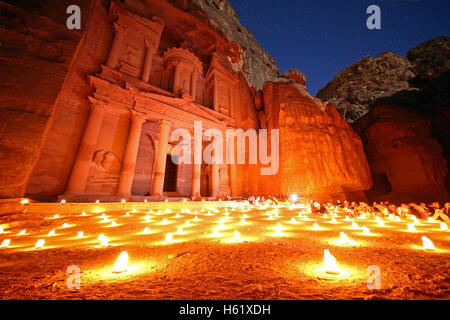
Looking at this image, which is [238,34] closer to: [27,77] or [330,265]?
[27,77]

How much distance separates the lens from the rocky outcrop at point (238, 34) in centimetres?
1789

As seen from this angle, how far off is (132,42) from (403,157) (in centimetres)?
2627

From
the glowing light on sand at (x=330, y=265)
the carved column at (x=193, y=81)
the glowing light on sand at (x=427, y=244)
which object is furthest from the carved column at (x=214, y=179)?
the glowing light on sand at (x=330, y=265)

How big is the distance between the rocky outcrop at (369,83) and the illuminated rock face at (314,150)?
31.0ft

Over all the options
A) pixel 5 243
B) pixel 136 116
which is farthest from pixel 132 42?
pixel 5 243

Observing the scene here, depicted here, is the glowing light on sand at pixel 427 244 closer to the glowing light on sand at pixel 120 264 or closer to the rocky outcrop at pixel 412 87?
the glowing light on sand at pixel 120 264

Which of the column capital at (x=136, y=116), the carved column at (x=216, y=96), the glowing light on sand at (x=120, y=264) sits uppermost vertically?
the carved column at (x=216, y=96)

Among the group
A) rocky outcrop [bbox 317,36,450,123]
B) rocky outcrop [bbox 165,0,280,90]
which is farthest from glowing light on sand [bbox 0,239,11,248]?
rocky outcrop [bbox 317,36,450,123]

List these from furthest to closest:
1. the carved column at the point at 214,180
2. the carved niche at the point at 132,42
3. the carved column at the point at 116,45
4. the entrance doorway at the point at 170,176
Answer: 1. the entrance doorway at the point at 170,176
2. the carved column at the point at 214,180
3. the carved niche at the point at 132,42
4. the carved column at the point at 116,45

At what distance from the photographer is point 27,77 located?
664 cm

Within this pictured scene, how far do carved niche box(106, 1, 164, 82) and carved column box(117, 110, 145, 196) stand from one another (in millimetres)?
4207

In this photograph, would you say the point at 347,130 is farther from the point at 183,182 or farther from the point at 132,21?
the point at 132,21

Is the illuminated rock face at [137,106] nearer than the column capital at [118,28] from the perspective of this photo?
Yes

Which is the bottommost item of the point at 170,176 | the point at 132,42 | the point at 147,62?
the point at 170,176
